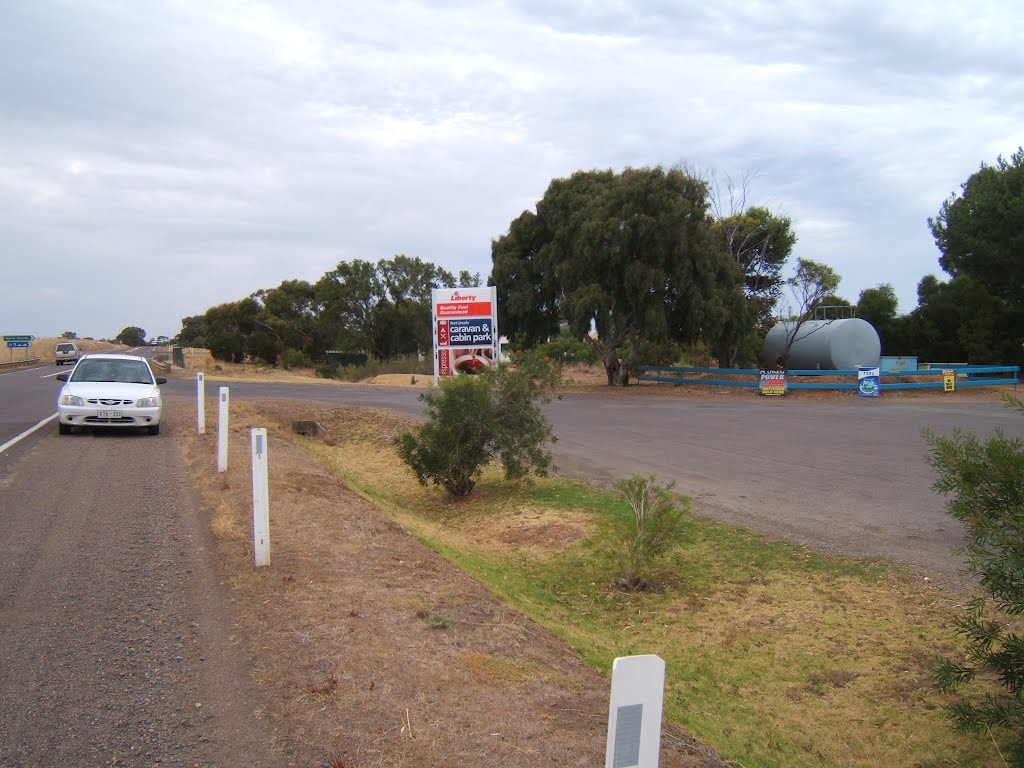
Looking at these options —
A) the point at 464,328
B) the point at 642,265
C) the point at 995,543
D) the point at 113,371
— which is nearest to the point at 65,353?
the point at 464,328

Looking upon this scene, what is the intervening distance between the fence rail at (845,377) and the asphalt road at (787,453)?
2255 millimetres

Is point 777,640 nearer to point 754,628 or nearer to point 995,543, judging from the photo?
point 754,628

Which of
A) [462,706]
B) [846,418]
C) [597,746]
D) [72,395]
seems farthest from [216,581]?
[846,418]

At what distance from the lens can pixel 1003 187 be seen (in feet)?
139

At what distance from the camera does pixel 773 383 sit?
33.0 meters

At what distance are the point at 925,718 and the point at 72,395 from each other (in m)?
14.6

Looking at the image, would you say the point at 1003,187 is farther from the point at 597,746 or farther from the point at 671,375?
the point at 597,746

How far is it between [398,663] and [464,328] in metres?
29.8

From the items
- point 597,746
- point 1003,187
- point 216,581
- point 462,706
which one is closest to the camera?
point 597,746

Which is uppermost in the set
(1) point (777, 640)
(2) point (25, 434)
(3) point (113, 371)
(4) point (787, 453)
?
(3) point (113, 371)

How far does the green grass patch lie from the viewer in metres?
5.54

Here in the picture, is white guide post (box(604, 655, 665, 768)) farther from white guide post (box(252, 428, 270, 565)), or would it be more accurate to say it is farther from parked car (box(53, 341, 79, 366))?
parked car (box(53, 341, 79, 366))

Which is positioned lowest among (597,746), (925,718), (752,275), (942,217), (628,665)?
(925,718)

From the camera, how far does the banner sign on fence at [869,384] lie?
31.7m
